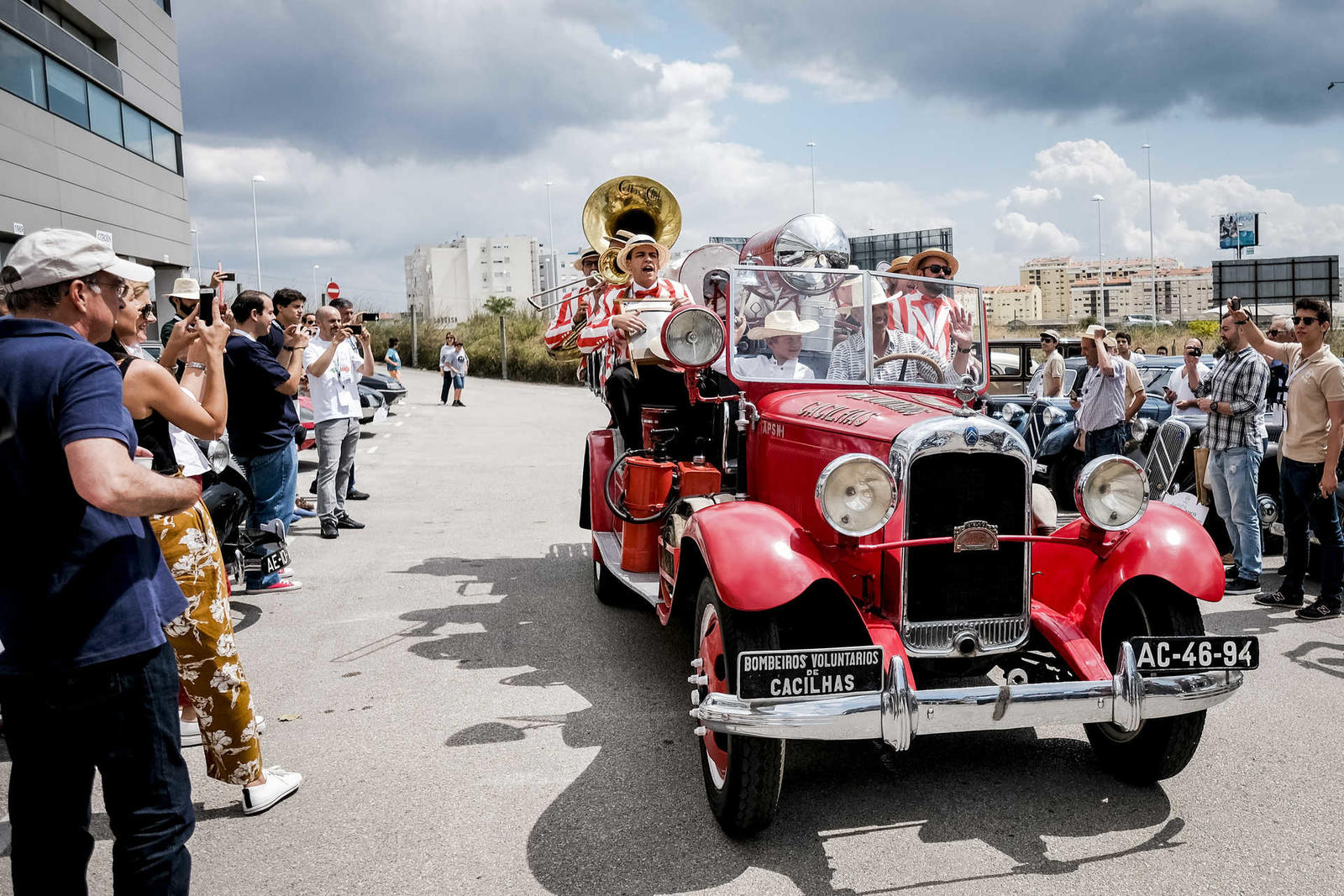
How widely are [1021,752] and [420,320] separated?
49.2 m

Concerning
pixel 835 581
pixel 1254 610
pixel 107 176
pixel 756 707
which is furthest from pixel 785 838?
pixel 107 176

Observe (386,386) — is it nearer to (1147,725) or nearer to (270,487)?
(270,487)

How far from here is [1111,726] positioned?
12.7 feet

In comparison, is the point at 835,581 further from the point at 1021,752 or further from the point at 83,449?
the point at 83,449

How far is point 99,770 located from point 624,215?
19.3 feet

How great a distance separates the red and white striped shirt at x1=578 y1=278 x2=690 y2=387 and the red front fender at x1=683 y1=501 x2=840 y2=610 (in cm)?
234

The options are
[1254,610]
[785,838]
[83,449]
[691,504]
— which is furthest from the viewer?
[1254,610]

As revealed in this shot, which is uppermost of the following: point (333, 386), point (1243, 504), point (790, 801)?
point (333, 386)

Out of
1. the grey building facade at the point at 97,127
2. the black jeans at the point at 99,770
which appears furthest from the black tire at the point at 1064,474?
the grey building facade at the point at 97,127

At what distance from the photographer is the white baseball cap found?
2381 mm

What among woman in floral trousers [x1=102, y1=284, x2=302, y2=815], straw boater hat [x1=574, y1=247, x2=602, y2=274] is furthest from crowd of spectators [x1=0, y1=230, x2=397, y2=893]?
straw boater hat [x1=574, y1=247, x2=602, y2=274]

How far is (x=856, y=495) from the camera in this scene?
3.50m

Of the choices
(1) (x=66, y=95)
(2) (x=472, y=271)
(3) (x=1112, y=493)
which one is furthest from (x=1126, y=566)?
(2) (x=472, y=271)

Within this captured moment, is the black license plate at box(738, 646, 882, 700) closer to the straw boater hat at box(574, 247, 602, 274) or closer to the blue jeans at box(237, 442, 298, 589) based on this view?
the blue jeans at box(237, 442, 298, 589)
